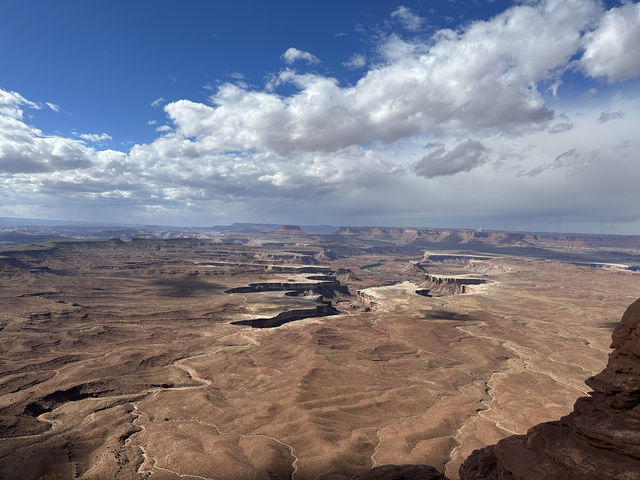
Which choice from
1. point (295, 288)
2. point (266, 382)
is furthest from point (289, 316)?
point (266, 382)

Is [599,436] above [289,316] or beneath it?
above

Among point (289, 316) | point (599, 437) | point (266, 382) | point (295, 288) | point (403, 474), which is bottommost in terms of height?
point (289, 316)

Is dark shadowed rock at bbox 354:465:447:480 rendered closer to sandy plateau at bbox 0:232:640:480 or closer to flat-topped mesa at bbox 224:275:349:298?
sandy plateau at bbox 0:232:640:480

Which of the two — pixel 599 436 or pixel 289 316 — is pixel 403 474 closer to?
pixel 599 436

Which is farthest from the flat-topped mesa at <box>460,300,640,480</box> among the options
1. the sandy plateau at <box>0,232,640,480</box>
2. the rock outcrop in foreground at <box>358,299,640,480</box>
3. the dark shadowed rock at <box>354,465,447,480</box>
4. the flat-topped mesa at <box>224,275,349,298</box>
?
the flat-topped mesa at <box>224,275,349,298</box>

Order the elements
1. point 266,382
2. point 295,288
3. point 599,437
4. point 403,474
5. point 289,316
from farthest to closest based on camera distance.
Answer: point 295,288 → point 289,316 → point 266,382 → point 403,474 → point 599,437

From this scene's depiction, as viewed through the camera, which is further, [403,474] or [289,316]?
[289,316]

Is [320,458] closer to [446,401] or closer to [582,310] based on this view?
[446,401]

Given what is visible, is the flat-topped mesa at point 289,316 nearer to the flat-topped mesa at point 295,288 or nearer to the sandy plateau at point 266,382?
the sandy plateau at point 266,382
